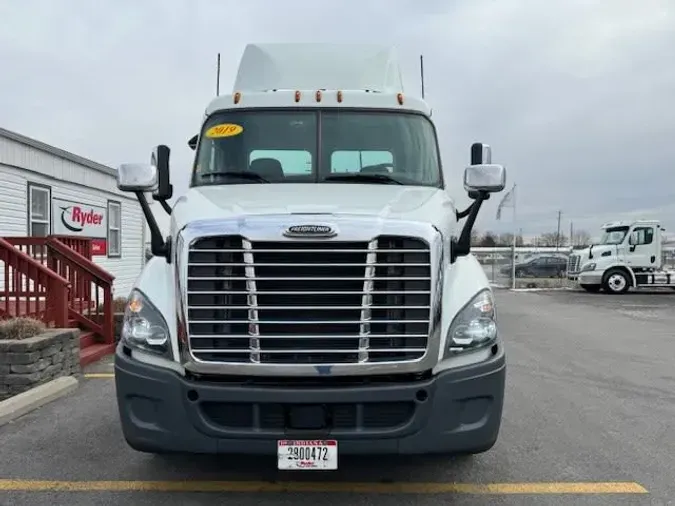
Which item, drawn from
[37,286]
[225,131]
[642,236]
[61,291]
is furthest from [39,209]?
[642,236]

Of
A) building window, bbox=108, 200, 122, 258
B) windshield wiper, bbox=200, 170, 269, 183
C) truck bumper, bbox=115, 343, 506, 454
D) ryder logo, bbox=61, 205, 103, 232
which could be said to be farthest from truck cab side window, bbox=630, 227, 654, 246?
truck bumper, bbox=115, 343, 506, 454

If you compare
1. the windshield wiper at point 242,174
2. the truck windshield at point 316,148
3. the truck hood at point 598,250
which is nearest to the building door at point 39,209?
the truck windshield at point 316,148

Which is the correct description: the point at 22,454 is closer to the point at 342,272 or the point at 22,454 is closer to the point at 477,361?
the point at 342,272

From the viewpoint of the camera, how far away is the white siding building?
37.0 feet

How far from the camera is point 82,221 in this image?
13859 mm

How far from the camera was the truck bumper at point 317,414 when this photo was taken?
321 centimetres

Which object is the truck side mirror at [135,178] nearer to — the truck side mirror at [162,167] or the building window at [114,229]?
the truck side mirror at [162,167]

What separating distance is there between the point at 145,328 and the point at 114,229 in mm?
13321

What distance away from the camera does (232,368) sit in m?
3.27

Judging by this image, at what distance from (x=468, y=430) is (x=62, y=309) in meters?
5.45

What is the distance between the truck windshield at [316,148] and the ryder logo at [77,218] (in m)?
9.53

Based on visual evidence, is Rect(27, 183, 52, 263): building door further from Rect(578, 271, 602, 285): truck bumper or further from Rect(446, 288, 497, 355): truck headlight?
Rect(578, 271, 602, 285): truck bumper

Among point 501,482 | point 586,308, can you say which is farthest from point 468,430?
point 586,308

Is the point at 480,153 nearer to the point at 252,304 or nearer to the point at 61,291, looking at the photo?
the point at 252,304
